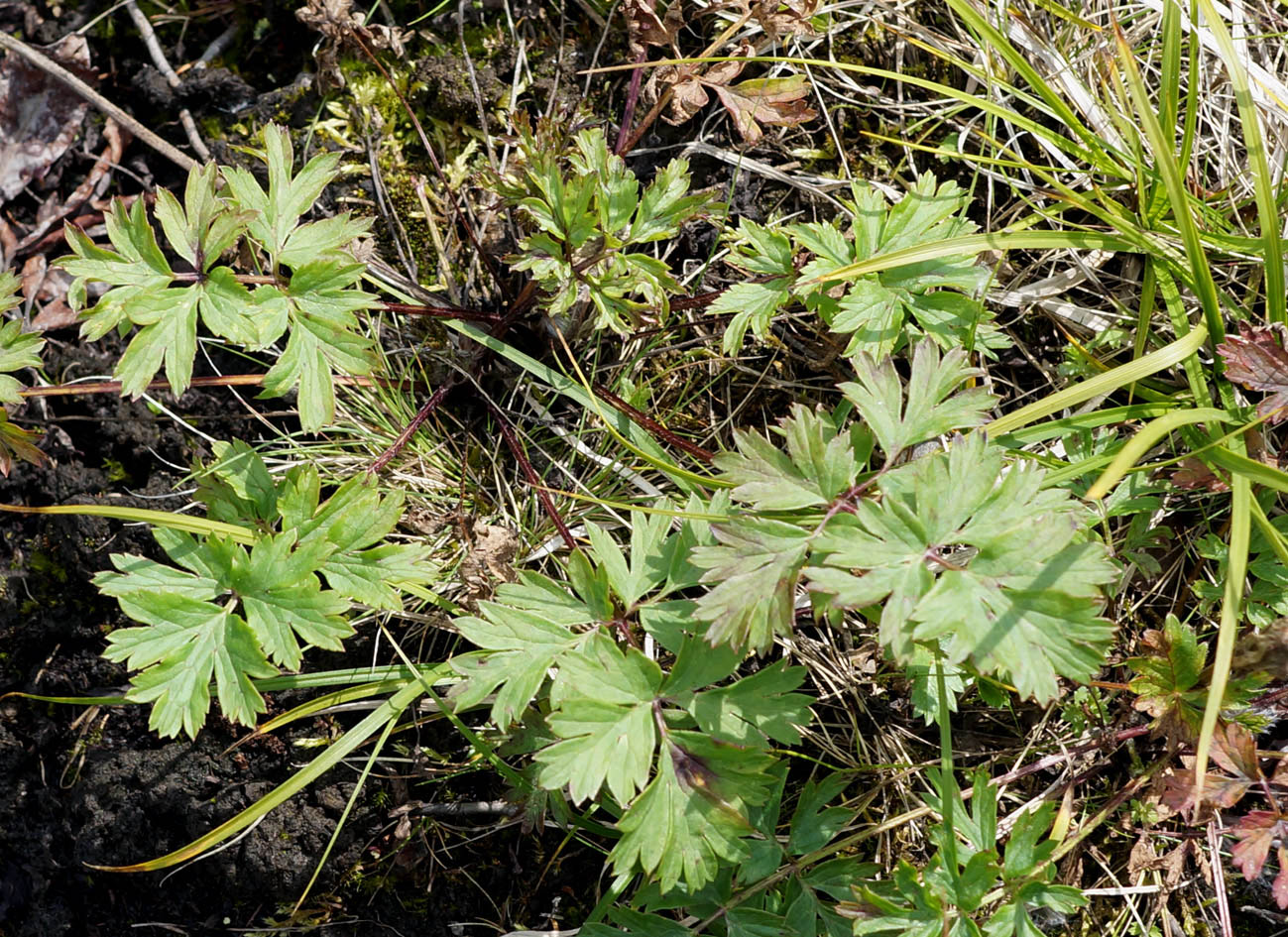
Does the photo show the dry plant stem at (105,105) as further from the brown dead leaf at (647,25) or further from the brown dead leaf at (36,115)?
the brown dead leaf at (647,25)

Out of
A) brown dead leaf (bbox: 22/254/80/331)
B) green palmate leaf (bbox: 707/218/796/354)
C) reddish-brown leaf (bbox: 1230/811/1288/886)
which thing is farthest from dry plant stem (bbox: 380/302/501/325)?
reddish-brown leaf (bbox: 1230/811/1288/886)

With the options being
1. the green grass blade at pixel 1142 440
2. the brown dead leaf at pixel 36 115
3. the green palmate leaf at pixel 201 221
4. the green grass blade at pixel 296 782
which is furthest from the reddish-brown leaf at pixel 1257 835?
the brown dead leaf at pixel 36 115

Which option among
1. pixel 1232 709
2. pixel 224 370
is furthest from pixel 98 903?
pixel 1232 709

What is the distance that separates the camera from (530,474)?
104 inches

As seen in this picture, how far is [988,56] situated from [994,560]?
1627mm

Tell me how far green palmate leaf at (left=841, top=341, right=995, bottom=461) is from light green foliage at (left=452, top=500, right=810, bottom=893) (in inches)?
18.6

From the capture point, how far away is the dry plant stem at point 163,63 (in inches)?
122

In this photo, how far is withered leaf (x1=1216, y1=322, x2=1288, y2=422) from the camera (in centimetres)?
226

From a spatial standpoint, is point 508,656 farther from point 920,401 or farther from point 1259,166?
point 1259,166

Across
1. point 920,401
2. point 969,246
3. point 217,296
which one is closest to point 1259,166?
point 969,246

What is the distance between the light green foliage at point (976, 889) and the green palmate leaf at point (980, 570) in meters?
0.48

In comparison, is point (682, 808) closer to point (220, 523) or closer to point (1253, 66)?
point (220, 523)

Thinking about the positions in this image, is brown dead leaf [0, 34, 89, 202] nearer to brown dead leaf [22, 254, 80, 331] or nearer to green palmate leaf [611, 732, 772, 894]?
brown dead leaf [22, 254, 80, 331]

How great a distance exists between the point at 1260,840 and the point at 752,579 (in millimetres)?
1362
